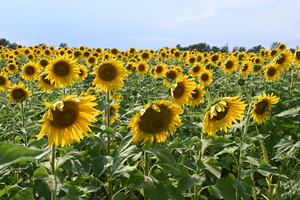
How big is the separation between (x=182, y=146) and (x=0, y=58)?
15507 millimetres

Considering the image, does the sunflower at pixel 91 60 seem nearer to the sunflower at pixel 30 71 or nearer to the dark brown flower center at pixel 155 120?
the sunflower at pixel 30 71

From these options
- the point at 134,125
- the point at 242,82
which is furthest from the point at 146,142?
the point at 242,82

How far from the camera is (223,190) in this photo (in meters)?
2.52

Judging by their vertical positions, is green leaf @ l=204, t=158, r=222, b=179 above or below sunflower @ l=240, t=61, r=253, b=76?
below

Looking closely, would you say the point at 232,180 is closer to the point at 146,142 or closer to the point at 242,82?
the point at 146,142

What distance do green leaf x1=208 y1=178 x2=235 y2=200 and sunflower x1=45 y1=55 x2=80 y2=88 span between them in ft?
9.23

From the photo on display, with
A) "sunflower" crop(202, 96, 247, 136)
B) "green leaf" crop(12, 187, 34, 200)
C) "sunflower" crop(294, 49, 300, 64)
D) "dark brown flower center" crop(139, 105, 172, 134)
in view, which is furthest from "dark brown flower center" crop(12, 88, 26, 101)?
"sunflower" crop(294, 49, 300, 64)

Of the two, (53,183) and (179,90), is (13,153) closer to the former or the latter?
(53,183)

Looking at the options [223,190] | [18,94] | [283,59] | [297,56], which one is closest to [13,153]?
[223,190]

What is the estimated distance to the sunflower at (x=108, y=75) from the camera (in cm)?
404

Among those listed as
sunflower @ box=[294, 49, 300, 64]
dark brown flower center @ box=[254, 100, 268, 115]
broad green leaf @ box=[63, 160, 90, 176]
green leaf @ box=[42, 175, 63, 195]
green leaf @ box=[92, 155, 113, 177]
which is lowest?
green leaf @ box=[92, 155, 113, 177]

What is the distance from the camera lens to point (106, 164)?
2.67 meters

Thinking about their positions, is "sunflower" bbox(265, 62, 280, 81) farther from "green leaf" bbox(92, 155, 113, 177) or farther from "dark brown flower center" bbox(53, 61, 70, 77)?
"green leaf" bbox(92, 155, 113, 177)

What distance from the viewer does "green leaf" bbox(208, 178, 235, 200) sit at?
246 centimetres
